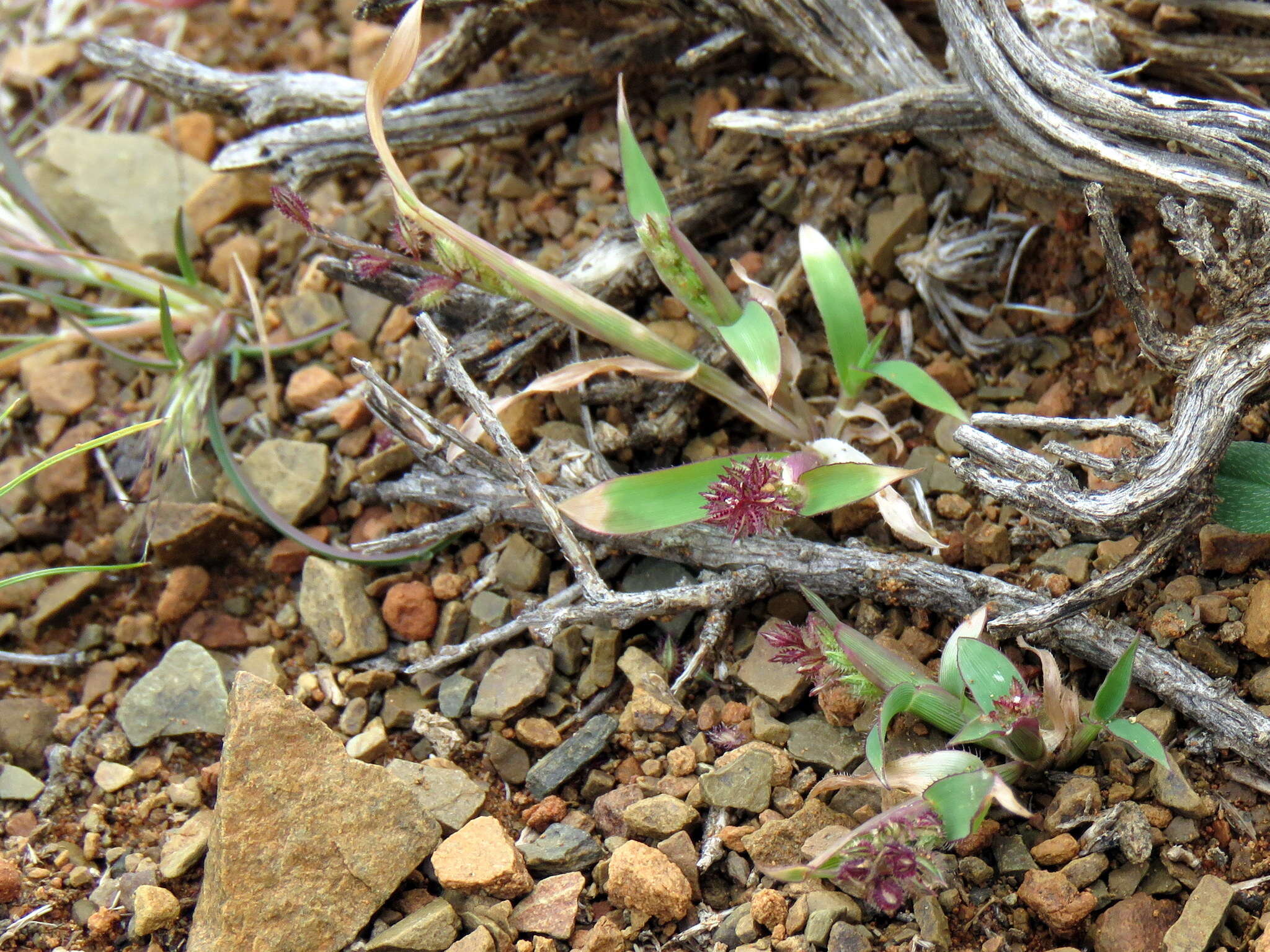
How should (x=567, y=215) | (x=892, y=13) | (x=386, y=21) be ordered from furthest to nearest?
(x=386, y=21) < (x=567, y=215) < (x=892, y=13)

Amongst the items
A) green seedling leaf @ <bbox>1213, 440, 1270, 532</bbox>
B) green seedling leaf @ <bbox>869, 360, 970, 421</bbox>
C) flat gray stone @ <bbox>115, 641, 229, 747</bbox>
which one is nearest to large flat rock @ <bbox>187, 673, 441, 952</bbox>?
flat gray stone @ <bbox>115, 641, 229, 747</bbox>

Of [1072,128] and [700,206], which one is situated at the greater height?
[1072,128]

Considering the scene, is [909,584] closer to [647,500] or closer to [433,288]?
[647,500]

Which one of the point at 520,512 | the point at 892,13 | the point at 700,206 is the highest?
the point at 892,13

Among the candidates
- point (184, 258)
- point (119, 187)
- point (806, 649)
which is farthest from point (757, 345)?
point (119, 187)

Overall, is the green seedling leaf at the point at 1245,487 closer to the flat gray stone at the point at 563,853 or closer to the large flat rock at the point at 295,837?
the flat gray stone at the point at 563,853

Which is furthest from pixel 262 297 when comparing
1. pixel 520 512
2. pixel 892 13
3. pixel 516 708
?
pixel 892 13

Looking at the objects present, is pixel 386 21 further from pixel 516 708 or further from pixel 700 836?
pixel 700 836

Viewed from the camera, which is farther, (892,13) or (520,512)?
(892,13)
